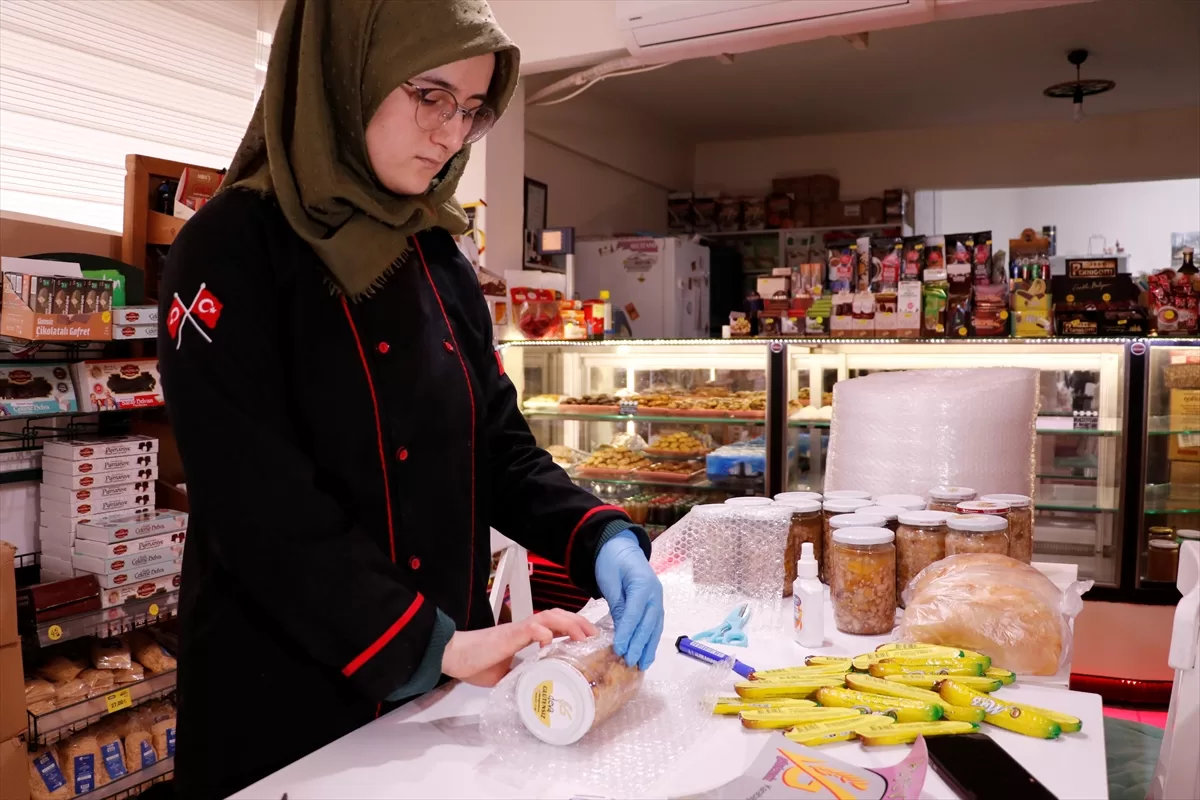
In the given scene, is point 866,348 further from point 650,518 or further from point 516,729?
point 516,729

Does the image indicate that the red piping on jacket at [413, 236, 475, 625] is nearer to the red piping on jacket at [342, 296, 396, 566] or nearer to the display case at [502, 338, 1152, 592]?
the red piping on jacket at [342, 296, 396, 566]

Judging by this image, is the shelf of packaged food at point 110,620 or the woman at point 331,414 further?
the shelf of packaged food at point 110,620

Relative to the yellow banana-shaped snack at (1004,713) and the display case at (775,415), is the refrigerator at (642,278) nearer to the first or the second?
the display case at (775,415)

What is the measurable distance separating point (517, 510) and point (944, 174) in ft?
23.0

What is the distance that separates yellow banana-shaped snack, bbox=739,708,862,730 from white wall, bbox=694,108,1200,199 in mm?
7050

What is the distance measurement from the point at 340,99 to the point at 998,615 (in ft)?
3.93

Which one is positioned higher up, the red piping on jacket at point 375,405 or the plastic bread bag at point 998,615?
the red piping on jacket at point 375,405

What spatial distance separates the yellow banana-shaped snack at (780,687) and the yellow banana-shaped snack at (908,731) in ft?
0.45

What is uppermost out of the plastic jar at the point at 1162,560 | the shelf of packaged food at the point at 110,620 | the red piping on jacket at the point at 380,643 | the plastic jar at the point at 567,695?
the red piping on jacket at the point at 380,643

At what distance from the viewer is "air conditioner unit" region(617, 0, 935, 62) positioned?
3.45m

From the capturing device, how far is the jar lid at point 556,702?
106 cm

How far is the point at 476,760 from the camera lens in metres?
1.06

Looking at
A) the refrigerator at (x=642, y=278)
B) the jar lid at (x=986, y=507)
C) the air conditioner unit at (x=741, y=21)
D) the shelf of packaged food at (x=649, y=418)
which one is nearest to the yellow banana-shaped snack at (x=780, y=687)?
the jar lid at (x=986, y=507)

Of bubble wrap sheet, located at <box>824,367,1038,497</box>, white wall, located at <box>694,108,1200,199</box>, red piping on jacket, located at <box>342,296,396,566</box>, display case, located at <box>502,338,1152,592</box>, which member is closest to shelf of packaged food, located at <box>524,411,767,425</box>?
display case, located at <box>502,338,1152,592</box>
